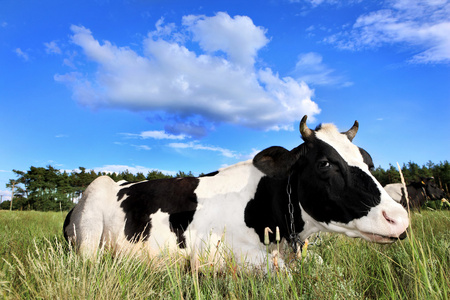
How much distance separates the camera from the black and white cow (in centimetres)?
372

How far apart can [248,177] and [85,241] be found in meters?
2.70

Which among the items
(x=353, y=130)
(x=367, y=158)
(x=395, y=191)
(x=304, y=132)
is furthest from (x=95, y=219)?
(x=395, y=191)

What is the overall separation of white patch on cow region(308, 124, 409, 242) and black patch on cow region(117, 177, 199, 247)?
170 centimetres

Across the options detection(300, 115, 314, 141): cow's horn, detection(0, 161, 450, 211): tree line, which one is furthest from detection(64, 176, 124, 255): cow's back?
detection(0, 161, 450, 211): tree line

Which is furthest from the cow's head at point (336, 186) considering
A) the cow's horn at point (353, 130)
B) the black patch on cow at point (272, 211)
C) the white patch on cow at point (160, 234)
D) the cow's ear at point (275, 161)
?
the white patch on cow at point (160, 234)

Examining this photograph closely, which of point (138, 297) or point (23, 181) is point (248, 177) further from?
point (23, 181)

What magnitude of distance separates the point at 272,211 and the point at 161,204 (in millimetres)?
1701

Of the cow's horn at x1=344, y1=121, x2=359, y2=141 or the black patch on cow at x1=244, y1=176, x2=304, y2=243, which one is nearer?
the black patch on cow at x1=244, y1=176, x2=304, y2=243

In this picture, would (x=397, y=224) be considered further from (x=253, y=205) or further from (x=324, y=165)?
(x=253, y=205)

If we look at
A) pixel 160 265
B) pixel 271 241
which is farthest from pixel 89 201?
pixel 271 241

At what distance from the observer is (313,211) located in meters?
4.13

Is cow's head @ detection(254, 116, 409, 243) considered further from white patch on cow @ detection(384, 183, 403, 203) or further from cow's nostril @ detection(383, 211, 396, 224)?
white patch on cow @ detection(384, 183, 403, 203)

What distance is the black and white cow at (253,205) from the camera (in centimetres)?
372

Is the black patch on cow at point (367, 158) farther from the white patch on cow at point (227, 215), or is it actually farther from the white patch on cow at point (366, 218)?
the white patch on cow at point (227, 215)
